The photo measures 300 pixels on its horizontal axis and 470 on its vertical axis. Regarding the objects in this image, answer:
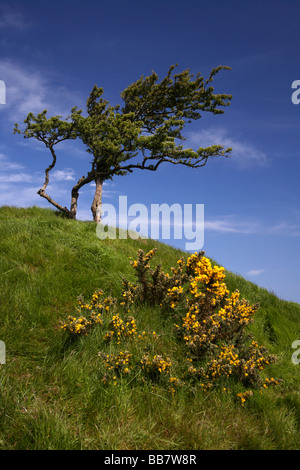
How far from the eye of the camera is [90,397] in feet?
11.5

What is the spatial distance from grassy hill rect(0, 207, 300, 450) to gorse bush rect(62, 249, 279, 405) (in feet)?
0.47

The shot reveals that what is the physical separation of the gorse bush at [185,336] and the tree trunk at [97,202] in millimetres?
11919

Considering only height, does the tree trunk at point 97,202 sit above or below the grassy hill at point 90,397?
above

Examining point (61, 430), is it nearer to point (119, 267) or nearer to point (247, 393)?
point (247, 393)

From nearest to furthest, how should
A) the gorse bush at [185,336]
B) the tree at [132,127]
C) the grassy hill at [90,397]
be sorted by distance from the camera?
1. the grassy hill at [90,397]
2. the gorse bush at [185,336]
3. the tree at [132,127]

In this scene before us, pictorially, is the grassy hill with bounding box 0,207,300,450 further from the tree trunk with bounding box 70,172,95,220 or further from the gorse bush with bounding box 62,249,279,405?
the tree trunk with bounding box 70,172,95,220

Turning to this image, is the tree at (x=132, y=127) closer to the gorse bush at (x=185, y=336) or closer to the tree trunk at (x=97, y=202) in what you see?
the tree trunk at (x=97, y=202)

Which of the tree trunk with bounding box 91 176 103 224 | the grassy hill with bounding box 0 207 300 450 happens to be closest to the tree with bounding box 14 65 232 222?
the tree trunk with bounding box 91 176 103 224

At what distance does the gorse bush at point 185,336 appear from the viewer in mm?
3975

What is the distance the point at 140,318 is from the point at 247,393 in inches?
79.5

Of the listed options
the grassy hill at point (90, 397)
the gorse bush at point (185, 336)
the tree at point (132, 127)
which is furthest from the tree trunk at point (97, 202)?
the gorse bush at point (185, 336)

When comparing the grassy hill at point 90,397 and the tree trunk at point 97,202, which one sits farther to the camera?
the tree trunk at point 97,202

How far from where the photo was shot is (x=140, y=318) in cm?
524
